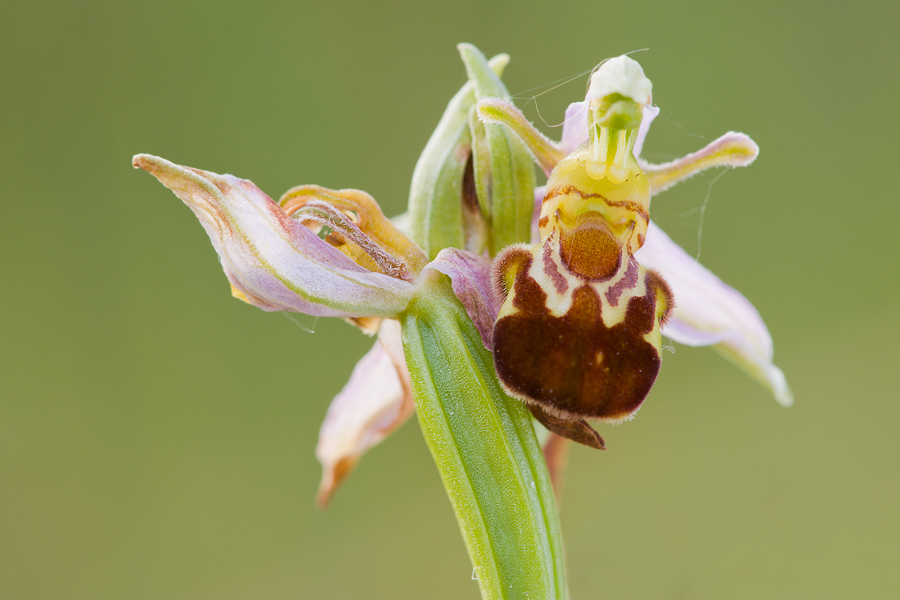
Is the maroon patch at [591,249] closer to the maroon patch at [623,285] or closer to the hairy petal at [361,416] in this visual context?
the maroon patch at [623,285]

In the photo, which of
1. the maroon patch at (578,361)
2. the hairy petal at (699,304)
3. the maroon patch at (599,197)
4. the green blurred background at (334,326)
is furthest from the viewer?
the green blurred background at (334,326)

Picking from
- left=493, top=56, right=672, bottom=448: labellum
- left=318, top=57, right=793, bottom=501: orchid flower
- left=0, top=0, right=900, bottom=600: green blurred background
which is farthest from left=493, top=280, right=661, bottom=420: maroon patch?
left=0, top=0, right=900, bottom=600: green blurred background

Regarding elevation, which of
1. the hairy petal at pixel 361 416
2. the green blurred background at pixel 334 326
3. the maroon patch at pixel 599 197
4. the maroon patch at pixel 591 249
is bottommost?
the hairy petal at pixel 361 416

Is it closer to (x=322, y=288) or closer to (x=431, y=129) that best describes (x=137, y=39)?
(x=431, y=129)

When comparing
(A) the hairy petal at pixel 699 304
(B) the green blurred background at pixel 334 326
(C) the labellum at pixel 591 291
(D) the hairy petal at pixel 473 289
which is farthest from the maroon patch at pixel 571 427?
(B) the green blurred background at pixel 334 326

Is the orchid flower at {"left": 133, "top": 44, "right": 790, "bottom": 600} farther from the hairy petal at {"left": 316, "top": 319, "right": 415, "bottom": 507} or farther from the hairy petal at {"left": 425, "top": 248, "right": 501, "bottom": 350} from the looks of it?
the hairy petal at {"left": 316, "top": 319, "right": 415, "bottom": 507}

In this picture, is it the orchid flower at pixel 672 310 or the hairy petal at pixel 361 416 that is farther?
the hairy petal at pixel 361 416

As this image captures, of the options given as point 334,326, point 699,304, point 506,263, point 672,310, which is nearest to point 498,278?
point 506,263

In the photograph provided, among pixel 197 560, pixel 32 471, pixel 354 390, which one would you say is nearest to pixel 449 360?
pixel 354 390

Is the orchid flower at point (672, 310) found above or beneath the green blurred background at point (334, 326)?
beneath
